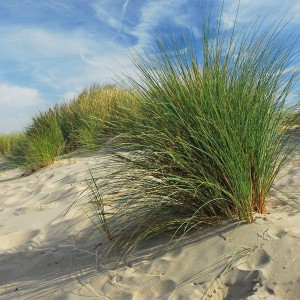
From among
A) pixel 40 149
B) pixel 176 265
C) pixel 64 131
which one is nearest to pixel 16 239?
pixel 176 265

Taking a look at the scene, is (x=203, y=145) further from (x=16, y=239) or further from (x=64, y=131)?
(x=64, y=131)

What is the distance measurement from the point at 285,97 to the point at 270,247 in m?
1.01

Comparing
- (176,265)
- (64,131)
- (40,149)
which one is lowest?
(176,265)

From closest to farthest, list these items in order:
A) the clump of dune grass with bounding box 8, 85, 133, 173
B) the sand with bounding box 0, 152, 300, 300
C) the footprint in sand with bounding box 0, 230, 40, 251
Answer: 1. the sand with bounding box 0, 152, 300, 300
2. the footprint in sand with bounding box 0, 230, 40, 251
3. the clump of dune grass with bounding box 8, 85, 133, 173

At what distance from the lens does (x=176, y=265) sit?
6.99 feet

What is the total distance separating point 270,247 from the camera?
2.04m

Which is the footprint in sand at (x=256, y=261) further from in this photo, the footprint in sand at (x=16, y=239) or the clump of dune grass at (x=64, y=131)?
the clump of dune grass at (x=64, y=131)

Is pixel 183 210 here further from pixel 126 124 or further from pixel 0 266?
pixel 0 266

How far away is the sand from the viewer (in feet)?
6.15

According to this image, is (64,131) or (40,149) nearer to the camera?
(40,149)

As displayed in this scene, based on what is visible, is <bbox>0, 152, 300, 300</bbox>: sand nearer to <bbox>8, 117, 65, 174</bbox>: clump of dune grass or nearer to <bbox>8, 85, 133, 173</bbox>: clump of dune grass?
<bbox>8, 85, 133, 173</bbox>: clump of dune grass

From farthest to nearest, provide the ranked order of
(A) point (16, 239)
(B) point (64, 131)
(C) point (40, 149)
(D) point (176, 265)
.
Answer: (B) point (64, 131) < (C) point (40, 149) < (A) point (16, 239) < (D) point (176, 265)

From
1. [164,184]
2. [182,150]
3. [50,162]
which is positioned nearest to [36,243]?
[164,184]

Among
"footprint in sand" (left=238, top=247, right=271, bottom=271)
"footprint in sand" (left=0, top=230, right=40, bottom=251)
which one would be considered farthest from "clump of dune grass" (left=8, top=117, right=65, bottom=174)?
"footprint in sand" (left=238, top=247, right=271, bottom=271)
